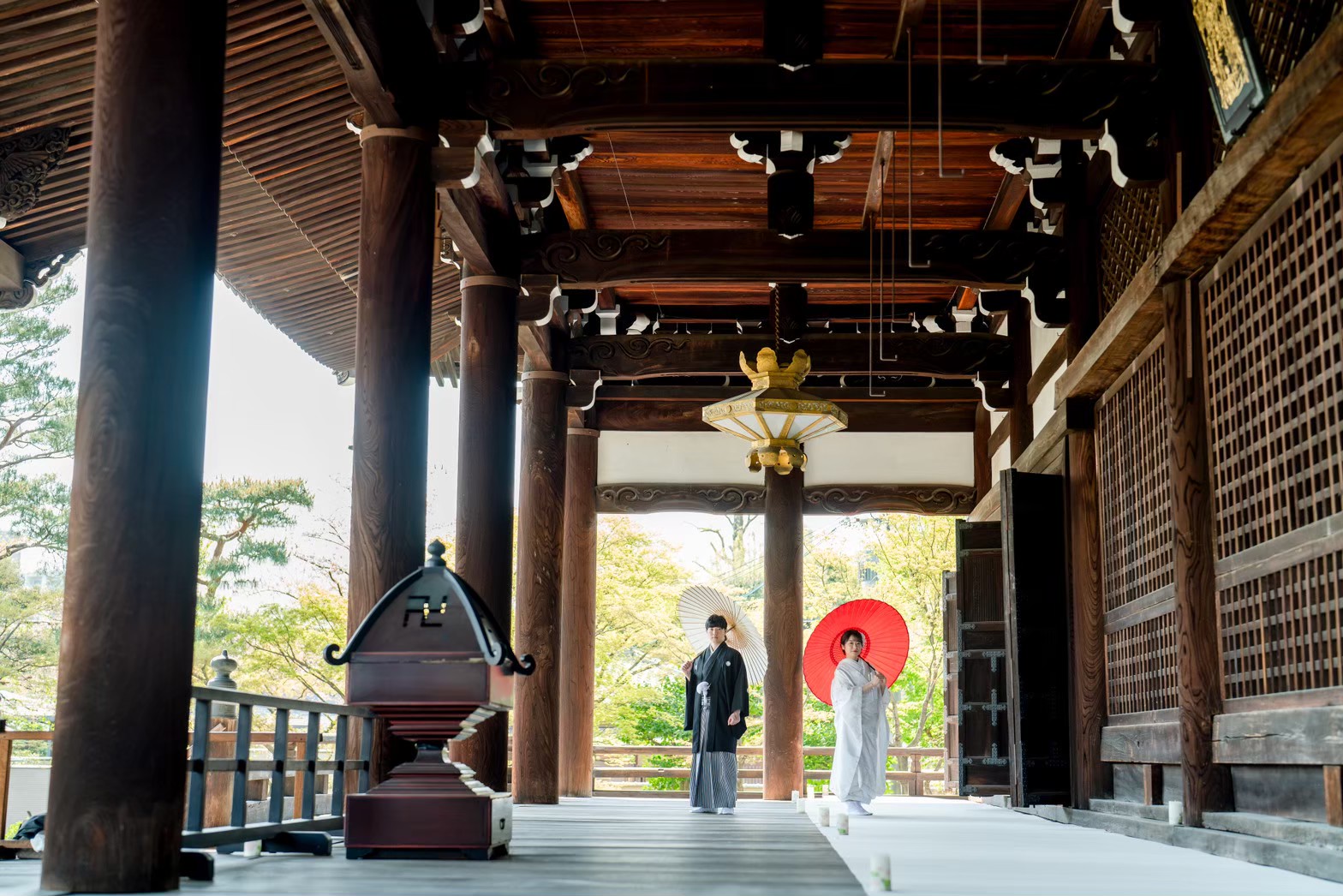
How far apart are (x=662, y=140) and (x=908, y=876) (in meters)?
5.47

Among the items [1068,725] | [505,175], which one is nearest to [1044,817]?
[1068,725]

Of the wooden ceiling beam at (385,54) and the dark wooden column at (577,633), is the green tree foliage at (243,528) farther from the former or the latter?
the wooden ceiling beam at (385,54)

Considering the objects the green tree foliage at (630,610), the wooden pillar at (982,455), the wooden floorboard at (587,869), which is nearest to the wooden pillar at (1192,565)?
the wooden floorboard at (587,869)

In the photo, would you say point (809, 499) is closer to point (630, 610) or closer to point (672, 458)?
point (672, 458)

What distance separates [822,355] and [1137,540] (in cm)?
449

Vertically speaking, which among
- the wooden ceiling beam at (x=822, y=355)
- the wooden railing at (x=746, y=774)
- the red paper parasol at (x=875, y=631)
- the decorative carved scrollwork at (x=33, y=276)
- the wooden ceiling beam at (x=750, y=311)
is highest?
the wooden ceiling beam at (x=750, y=311)

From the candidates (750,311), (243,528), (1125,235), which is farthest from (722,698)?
(243,528)

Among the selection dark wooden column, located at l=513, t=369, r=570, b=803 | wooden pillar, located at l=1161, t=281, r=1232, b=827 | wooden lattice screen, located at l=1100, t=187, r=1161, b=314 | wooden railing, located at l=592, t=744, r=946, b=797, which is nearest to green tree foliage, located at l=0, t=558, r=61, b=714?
wooden railing, located at l=592, t=744, r=946, b=797

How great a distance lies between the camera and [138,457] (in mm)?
3354

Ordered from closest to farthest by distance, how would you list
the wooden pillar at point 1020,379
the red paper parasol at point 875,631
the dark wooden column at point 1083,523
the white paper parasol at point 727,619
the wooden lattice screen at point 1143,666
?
the wooden lattice screen at point 1143,666 < the dark wooden column at point 1083,523 < the red paper parasol at point 875,631 < the white paper parasol at point 727,619 < the wooden pillar at point 1020,379

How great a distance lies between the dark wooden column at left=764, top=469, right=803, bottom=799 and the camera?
11.7 metres

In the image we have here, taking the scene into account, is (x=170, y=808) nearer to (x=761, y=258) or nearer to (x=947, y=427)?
(x=761, y=258)

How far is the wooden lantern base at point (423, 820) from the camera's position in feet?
14.8

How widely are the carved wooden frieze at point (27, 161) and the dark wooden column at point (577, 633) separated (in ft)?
20.2
